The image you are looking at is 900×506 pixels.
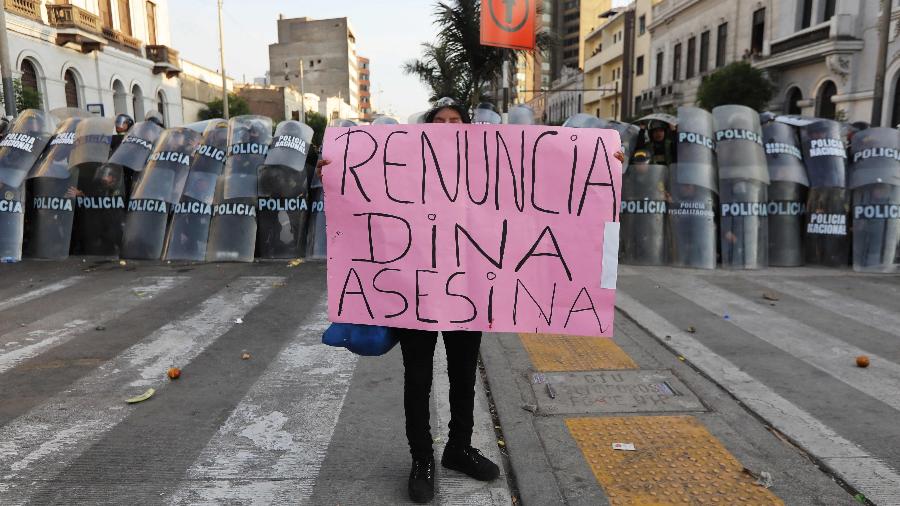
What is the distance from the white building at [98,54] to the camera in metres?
24.6

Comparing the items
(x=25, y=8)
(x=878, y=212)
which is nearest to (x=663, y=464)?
(x=878, y=212)

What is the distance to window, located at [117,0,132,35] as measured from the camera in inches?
1288

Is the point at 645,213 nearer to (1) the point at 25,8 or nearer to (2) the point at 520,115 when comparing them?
(2) the point at 520,115

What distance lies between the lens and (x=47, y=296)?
6.80 m

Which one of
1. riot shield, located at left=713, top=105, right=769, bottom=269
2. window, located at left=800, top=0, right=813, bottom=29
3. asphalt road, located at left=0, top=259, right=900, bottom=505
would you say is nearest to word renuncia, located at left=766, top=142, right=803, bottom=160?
riot shield, located at left=713, top=105, right=769, bottom=269

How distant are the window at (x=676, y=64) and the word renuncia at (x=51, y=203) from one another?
1796 inches

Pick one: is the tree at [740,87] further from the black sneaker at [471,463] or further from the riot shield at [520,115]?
the black sneaker at [471,463]

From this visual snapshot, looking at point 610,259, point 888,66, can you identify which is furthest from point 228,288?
point 888,66

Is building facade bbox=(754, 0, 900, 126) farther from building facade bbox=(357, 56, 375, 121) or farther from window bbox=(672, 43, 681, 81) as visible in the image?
building facade bbox=(357, 56, 375, 121)

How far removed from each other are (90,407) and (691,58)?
47.1 metres

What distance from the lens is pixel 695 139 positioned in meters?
8.72

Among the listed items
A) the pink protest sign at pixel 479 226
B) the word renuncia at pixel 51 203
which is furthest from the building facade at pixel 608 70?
the pink protest sign at pixel 479 226

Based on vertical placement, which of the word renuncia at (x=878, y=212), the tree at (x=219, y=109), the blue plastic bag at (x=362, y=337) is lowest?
the blue plastic bag at (x=362, y=337)

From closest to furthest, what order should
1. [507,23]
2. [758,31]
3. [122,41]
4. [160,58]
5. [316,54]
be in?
[507,23], [122,41], [758,31], [160,58], [316,54]
